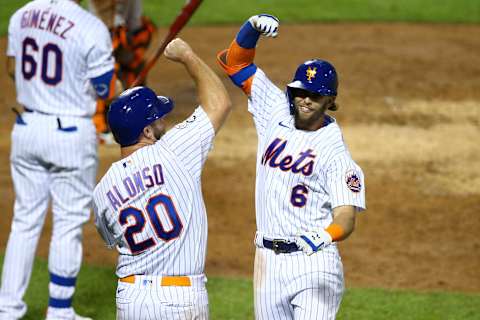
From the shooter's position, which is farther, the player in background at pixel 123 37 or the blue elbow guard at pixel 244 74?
the player in background at pixel 123 37

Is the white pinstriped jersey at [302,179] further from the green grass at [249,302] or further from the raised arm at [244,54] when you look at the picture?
the green grass at [249,302]

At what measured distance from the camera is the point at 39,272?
8.55m

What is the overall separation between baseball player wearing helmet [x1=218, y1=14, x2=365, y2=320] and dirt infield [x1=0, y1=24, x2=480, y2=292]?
289 centimetres

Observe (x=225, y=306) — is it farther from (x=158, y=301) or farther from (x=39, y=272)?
(x=158, y=301)

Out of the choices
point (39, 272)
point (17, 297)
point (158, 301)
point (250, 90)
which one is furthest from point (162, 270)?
point (39, 272)

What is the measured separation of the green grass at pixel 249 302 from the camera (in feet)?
24.6

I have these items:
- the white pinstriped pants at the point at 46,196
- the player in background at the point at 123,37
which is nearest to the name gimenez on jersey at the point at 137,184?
the white pinstriped pants at the point at 46,196

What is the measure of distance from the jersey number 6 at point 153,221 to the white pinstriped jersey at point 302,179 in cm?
65

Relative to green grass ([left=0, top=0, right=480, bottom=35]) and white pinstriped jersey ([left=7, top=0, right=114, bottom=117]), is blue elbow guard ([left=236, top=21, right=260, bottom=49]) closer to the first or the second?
white pinstriped jersey ([left=7, top=0, right=114, bottom=117])

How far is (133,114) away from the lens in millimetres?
5199

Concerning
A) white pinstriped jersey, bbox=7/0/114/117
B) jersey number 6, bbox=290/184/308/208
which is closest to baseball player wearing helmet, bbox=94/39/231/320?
jersey number 6, bbox=290/184/308/208

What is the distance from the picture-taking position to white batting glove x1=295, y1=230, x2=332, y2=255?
5.04m

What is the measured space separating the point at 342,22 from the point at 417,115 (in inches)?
197

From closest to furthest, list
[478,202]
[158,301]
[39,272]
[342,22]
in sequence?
[158,301] → [39,272] → [478,202] → [342,22]
